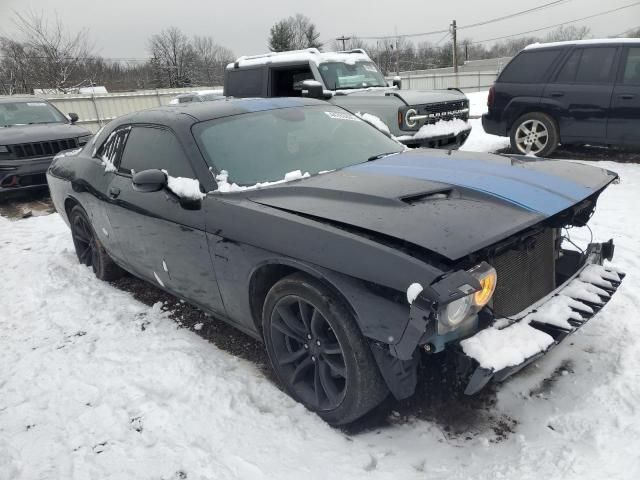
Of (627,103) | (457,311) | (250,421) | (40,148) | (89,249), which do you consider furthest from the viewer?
(40,148)

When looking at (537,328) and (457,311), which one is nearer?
(457,311)

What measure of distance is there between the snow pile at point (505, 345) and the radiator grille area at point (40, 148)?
7.98 meters

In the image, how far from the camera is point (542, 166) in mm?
3053

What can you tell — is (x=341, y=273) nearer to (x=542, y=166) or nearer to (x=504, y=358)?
(x=504, y=358)

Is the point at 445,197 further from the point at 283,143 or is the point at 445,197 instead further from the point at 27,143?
the point at 27,143

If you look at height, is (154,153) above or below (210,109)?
below

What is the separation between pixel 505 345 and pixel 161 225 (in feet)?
7.59

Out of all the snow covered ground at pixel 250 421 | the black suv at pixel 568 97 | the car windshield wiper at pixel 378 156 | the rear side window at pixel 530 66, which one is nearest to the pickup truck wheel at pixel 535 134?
the black suv at pixel 568 97

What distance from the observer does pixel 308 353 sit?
8.52 ft

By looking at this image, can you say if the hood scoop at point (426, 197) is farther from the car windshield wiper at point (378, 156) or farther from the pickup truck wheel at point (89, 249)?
the pickup truck wheel at point (89, 249)

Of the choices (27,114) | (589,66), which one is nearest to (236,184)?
(589,66)

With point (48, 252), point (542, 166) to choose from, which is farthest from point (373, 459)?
point (48, 252)

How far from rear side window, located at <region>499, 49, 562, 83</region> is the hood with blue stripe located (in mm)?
5251

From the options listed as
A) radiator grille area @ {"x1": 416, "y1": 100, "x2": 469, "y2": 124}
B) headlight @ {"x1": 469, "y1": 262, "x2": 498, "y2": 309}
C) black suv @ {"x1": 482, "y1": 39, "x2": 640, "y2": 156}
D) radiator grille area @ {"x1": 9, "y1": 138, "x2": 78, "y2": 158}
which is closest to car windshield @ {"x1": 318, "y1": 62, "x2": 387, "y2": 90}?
radiator grille area @ {"x1": 416, "y1": 100, "x2": 469, "y2": 124}
